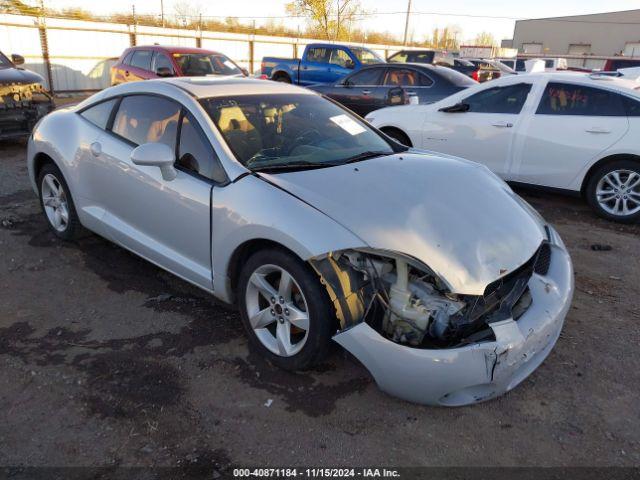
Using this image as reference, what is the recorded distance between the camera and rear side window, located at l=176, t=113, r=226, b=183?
313 cm

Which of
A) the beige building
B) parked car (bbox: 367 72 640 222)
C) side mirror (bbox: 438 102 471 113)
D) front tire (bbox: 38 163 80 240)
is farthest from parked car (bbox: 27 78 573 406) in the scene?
the beige building

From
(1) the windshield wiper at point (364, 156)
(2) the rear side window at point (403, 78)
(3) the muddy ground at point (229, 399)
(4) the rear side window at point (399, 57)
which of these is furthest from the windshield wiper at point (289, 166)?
(4) the rear side window at point (399, 57)

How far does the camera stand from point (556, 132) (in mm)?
5891

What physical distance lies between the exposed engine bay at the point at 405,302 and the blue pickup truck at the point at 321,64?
12.9m

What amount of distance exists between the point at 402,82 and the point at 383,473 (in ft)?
28.1

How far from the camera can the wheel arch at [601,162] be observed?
5.50 metres

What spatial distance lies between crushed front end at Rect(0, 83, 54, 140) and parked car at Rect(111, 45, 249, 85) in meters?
2.72

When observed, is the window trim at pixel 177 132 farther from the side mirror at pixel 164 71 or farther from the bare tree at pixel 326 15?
the bare tree at pixel 326 15

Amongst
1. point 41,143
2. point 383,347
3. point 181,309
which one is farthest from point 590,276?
point 41,143

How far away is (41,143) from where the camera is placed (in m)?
4.49

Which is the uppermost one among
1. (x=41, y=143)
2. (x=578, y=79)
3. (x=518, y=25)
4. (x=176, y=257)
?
(x=518, y=25)

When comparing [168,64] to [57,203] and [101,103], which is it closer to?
[57,203]

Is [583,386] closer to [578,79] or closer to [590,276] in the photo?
[590,276]

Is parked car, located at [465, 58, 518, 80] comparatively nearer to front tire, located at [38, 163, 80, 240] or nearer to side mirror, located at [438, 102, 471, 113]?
side mirror, located at [438, 102, 471, 113]
